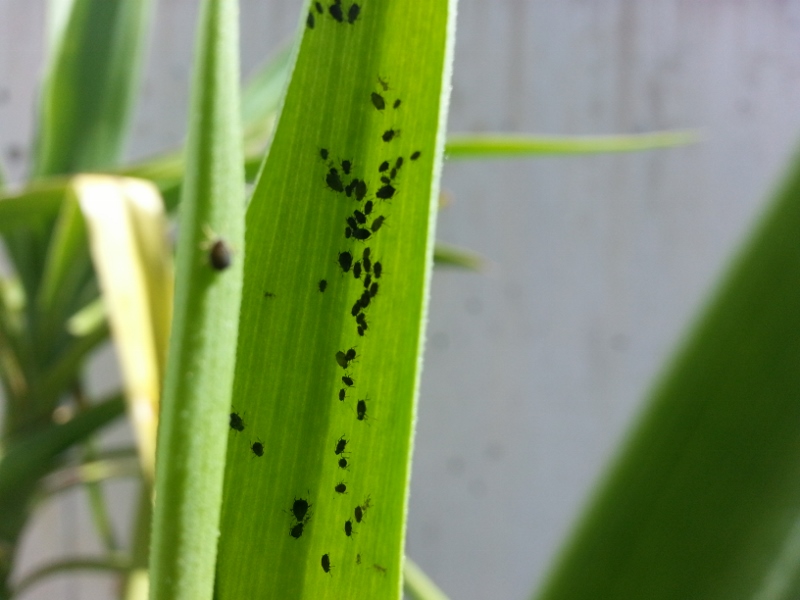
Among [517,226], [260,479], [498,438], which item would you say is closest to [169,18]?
[517,226]

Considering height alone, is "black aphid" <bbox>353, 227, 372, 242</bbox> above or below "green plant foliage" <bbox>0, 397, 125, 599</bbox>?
above

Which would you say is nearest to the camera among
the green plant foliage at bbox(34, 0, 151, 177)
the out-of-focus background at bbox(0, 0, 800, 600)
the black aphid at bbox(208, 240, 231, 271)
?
the black aphid at bbox(208, 240, 231, 271)

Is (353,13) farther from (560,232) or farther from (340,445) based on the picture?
(560,232)

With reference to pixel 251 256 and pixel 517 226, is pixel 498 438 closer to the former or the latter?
pixel 517 226

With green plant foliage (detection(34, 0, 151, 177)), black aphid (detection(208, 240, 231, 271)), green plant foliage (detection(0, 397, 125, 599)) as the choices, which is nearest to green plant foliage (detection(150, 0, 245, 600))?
black aphid (detection(208, 240, 231, 271))

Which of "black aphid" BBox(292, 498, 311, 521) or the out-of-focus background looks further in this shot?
the out-of-focus background

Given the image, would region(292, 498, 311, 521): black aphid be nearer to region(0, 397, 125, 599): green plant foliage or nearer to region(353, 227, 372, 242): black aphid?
region(353, 227, 372, 242): black aphid
